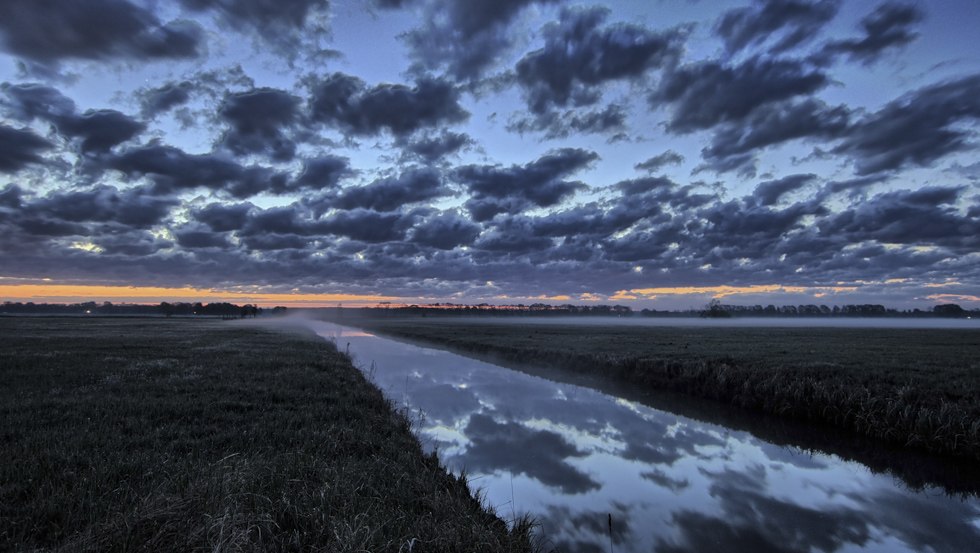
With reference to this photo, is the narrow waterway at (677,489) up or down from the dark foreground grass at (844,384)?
down

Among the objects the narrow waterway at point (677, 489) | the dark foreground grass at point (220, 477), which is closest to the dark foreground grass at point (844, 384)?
the narrow waterway at point (677, 489)

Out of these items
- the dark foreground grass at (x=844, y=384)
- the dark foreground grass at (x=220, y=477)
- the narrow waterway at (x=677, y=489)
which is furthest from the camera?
the dark foreground grass at (x=844, y=384)

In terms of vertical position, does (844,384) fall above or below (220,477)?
below

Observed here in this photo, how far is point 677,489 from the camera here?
12.2 meters

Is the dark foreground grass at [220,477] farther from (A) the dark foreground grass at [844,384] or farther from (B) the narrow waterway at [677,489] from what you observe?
(A) the dark foreground grass at [844,384]

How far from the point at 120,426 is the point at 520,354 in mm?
36458

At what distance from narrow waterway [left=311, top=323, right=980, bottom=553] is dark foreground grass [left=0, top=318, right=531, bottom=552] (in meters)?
2.46

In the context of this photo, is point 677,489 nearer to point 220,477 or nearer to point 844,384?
point 220,477

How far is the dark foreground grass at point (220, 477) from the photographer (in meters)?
5.68

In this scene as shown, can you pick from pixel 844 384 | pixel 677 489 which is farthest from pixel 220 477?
pixel 844 384

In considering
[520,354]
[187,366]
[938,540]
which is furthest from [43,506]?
[520,354]

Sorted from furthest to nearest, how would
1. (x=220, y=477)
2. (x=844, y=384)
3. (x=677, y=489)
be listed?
(x=844, y=384) < (x=677, y=489) < (x=220, y=477)

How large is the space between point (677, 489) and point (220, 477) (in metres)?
11.0

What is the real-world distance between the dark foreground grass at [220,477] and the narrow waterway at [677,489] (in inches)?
96.7
